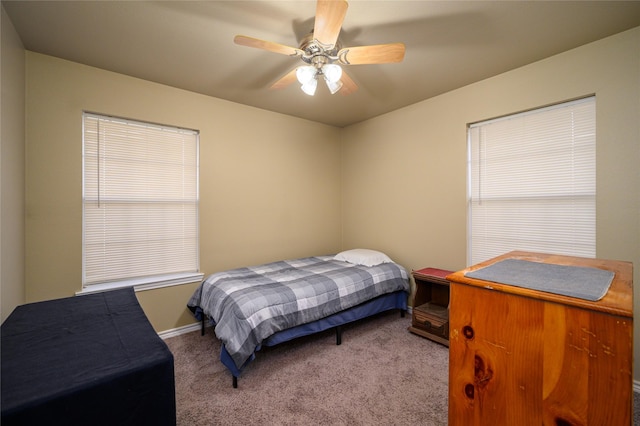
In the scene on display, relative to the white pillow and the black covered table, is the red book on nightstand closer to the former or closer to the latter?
the white pillow

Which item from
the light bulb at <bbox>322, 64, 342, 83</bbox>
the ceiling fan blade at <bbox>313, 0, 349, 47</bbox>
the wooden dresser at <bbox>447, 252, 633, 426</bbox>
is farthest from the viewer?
the light bulb at <bbox>322, 64, 342, 83</bbox>

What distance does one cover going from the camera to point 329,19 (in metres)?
1.49

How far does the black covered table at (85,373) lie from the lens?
0.82 metres

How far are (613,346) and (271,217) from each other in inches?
129

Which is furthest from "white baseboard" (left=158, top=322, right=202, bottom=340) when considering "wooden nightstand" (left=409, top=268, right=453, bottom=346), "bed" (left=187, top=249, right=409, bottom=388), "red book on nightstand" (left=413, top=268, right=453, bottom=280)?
"red book on nightstand" (left=413, top=268, right=453, bottom=280)

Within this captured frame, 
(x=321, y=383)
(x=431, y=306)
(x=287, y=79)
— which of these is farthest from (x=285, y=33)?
(x=431, y=306)

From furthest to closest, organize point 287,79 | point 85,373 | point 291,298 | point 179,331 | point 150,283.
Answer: point 179,331, point 150,283, point 291,298, point 287,79, point 85,373

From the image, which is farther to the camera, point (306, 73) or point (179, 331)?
point (179, 331)

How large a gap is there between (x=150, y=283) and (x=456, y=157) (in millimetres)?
3458

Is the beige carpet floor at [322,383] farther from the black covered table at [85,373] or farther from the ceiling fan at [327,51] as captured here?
the ceiling fan at [327,51]

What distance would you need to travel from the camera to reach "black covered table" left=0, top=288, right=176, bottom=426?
822 millimetres

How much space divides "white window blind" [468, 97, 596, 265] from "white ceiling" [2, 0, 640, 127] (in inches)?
22.4

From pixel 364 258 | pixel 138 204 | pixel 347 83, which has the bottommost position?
pixel 364 258

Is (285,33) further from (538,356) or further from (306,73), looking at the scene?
(538,356)
